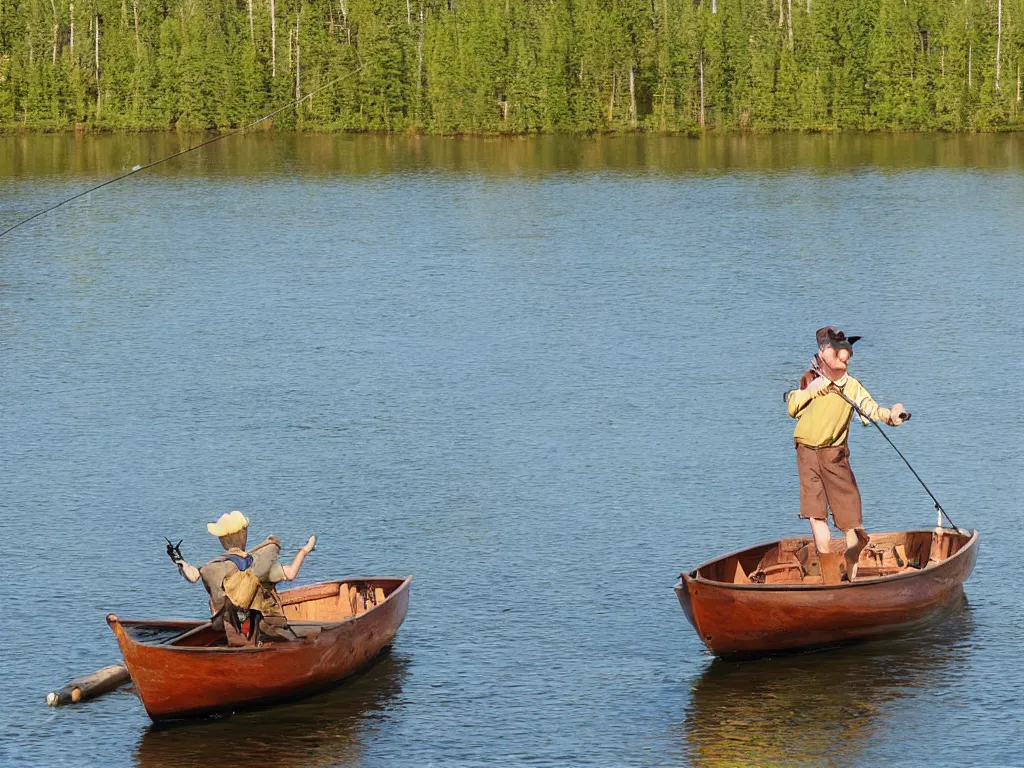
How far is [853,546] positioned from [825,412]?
131cm

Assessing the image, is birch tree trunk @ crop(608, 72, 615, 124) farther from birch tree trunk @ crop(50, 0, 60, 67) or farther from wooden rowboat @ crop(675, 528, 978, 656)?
wooden rowboat @ crop(675, 528, 978, 656)

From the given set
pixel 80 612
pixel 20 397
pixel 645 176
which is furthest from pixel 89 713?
pixel 645 176

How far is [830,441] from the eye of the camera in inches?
610

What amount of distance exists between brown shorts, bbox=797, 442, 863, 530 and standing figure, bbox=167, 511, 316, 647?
14.2ft

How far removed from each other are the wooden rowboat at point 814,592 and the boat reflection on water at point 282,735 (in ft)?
9.28

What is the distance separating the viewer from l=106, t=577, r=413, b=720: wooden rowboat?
1401 cm

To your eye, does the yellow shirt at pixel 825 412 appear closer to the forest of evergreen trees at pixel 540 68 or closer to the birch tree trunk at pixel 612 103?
the forest of evergreen trees at pixel 540 68

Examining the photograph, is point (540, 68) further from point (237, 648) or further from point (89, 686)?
point (237, 648)

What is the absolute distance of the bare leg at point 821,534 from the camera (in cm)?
1582

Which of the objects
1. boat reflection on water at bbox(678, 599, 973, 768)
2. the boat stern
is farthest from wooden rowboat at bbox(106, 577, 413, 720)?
boat reflection on water at bbox(678, 599, 973, 768)

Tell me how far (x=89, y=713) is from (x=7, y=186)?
167ft

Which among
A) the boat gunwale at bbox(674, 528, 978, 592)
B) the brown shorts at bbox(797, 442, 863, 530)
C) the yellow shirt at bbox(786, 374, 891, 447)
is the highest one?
the yellow shirt at bbox(786, 374, 891, 447)

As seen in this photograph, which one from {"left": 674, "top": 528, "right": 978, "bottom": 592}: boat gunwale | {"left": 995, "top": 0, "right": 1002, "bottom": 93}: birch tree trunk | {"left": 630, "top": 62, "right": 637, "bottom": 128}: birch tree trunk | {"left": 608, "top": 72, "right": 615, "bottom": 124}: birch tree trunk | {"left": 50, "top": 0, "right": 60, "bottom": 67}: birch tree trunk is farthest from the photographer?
{"left": 50, "top": 0, "right": 60, "bottom": 67}: birch tree trunk

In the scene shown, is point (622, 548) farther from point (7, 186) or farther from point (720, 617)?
point (7, 186)
